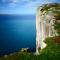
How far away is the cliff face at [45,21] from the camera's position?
4.49 metres

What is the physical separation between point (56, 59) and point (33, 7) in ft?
4.99

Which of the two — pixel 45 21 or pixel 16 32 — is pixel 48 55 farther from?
pixel 16 32

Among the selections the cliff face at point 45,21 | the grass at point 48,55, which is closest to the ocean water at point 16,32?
the cliff face at point 45,21

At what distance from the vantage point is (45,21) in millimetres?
4531

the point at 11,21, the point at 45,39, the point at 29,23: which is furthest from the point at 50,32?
the point at 11,21

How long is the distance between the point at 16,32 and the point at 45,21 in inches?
26.1

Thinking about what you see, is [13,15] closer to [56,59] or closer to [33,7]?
[33,7]

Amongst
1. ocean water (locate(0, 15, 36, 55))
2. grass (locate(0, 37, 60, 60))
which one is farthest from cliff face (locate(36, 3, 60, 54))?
grass (locate(0, 37, 60, 60))

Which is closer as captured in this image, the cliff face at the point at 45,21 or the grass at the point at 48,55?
the grass at the point at 48,55

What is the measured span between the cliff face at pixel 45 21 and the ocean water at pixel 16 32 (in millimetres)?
145

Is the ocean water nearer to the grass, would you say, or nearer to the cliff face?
the cliff face

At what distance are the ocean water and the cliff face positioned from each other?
0.15m

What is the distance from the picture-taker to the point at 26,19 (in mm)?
4719

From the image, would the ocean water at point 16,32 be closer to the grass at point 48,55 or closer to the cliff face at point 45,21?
the cliff face at point 45,21
